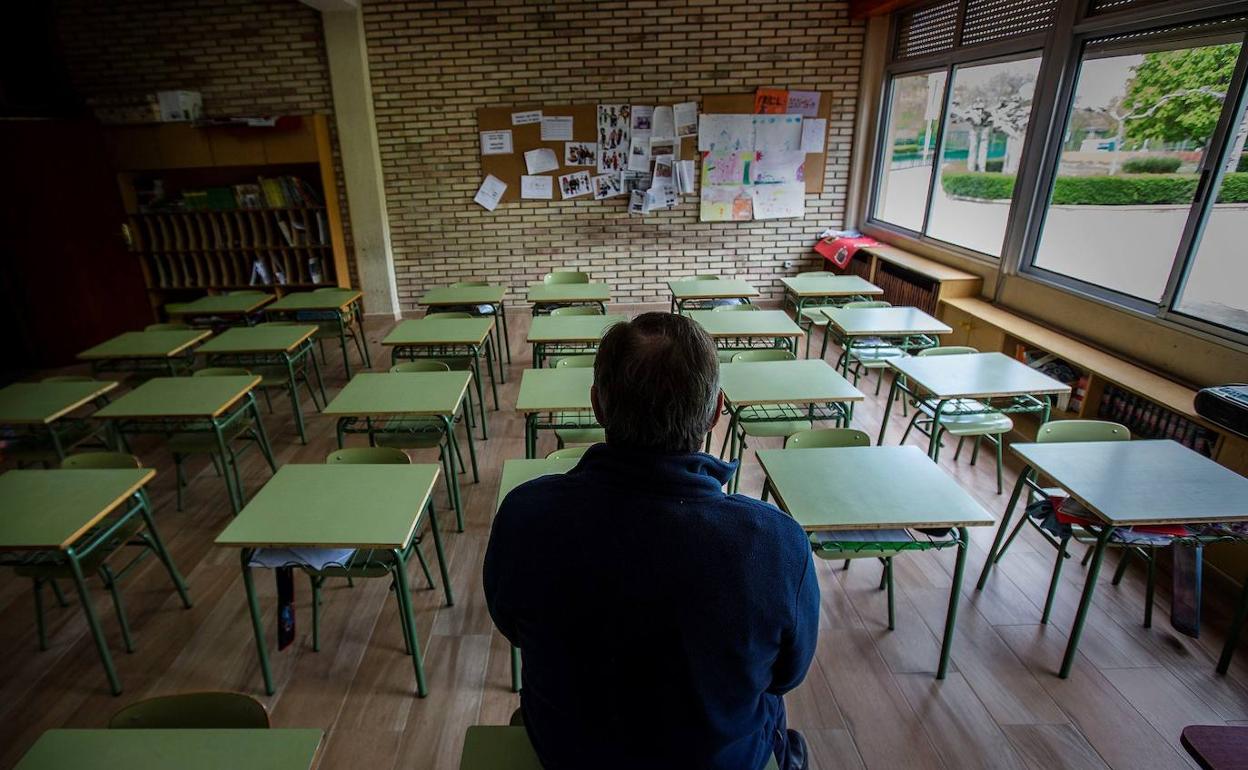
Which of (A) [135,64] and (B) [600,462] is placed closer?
(B) [600,462]

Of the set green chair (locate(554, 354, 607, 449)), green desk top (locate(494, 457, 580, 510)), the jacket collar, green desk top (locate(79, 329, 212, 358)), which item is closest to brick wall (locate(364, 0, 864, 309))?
green desk top (locate(79, 329, 212, 358))

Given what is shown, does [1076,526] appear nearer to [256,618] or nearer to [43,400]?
[256,618]

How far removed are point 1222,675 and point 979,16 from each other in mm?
5139

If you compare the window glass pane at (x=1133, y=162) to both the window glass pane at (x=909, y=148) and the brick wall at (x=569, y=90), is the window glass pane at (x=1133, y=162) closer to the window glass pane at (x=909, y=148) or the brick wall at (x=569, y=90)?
the window glass pane at (x=909, y=148)

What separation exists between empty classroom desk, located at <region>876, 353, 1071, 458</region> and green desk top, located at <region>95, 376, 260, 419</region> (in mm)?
3668

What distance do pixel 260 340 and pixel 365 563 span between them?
8.85ft

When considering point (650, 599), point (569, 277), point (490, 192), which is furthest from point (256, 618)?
point (490, 192)

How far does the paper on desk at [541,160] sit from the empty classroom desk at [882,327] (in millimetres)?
3878

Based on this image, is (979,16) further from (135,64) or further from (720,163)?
(135,64)

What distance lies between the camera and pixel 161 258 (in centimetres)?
692

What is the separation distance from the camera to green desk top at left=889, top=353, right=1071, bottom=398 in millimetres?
3246

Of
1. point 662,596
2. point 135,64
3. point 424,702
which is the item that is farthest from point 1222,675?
point 135,64

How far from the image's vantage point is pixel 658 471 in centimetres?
99

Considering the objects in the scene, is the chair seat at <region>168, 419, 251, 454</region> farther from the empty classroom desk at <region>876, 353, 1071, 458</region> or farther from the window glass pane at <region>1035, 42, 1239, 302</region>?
the window glass pane at <region>1035, 42, 1239, 302</region>
